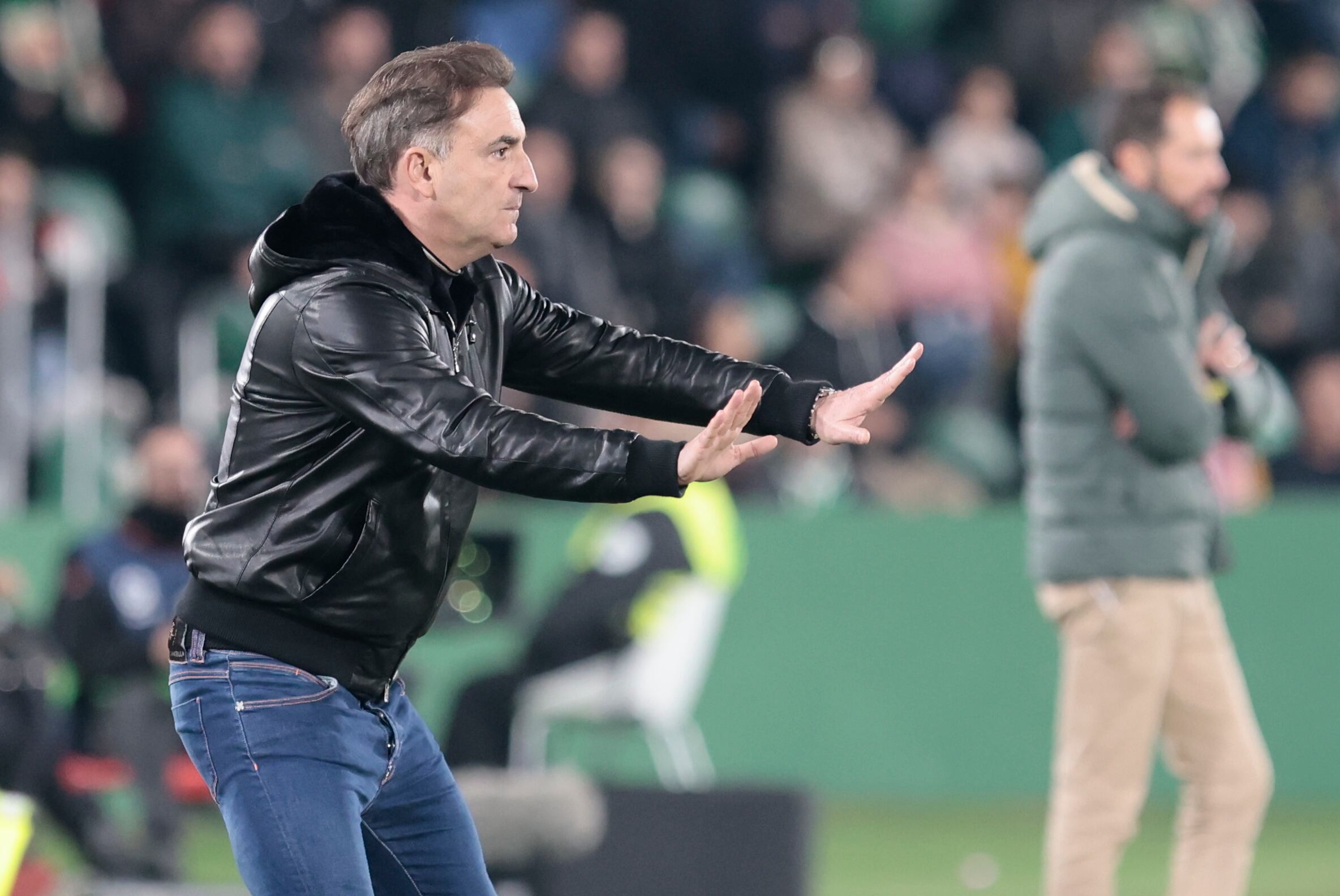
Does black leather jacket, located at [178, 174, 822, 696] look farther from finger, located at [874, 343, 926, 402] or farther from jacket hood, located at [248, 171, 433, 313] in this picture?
finger, located at [874, 343, 926, 402]

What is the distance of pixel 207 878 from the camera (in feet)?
26.9

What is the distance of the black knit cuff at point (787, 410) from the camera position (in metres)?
3.62

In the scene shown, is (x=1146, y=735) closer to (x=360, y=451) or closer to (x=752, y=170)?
(x=360, y=451)

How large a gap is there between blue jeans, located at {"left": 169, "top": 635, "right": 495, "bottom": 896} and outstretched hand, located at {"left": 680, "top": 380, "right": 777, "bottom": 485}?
2.53 feet

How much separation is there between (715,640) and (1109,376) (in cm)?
451

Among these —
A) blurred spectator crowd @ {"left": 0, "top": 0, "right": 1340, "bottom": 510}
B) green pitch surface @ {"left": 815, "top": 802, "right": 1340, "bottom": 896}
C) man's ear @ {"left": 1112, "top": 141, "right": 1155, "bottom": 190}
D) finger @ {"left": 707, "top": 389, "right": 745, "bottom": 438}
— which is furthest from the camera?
blurred spectator crowd @ {"left": 0, "top": 0, "right": 1340, "bottom": 510}

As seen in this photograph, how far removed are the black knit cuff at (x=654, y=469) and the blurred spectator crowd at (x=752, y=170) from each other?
22.1 feet

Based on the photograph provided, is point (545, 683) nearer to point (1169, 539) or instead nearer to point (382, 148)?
point (1169, 539)

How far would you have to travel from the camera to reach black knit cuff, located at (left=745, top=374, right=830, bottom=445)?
11.9 ft

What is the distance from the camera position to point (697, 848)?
6395 millimetres

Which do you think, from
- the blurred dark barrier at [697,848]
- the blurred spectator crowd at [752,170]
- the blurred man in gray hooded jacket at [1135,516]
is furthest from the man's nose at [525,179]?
the blurred spectator crowd at [752,170]

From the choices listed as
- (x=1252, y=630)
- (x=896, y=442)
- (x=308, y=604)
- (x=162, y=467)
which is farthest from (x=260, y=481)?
(x=896, y=442)

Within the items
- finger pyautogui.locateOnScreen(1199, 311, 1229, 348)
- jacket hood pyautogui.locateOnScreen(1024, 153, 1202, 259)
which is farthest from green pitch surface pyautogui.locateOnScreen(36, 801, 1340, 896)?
jacket hood pyautogui.locateOnScreen(1024, 153, 1202, 259)

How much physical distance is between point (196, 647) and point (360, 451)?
0.45 meters
